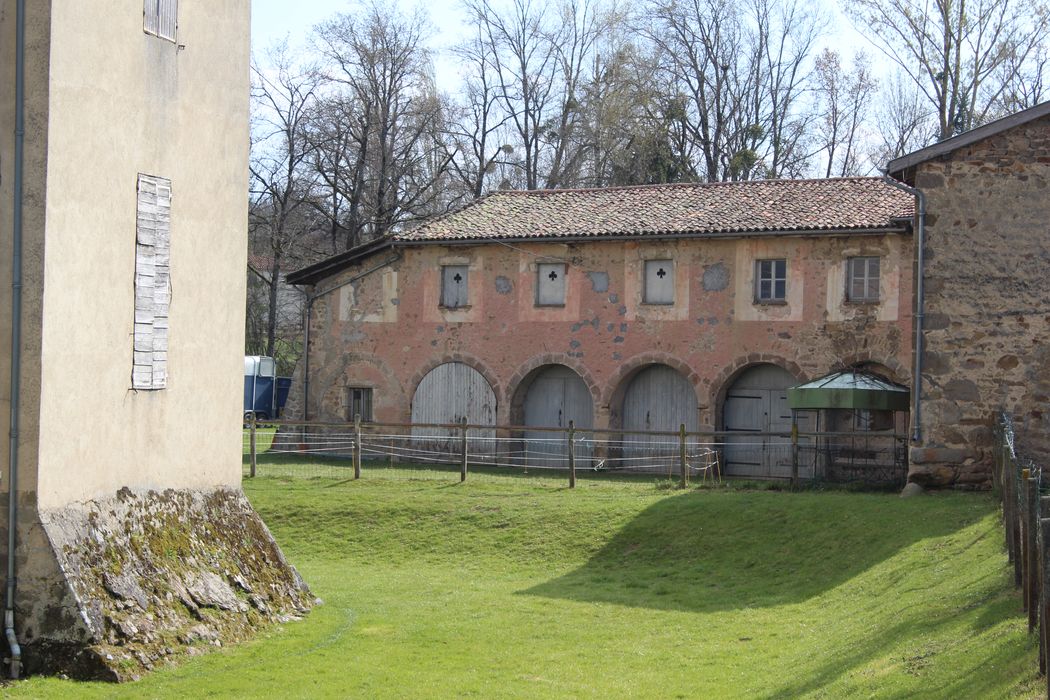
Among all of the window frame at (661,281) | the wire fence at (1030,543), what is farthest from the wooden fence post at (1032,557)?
the window frame at (661,281)

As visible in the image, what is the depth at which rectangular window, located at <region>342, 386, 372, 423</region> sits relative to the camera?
93.2 feet

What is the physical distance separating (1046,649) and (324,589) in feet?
31.2

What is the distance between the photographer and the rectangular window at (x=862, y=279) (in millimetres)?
24497

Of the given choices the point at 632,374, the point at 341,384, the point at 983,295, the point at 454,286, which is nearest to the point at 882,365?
the point at 632,374

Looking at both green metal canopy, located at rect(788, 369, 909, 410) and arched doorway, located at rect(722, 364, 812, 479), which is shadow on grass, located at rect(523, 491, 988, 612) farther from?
arched doorway, located at rect(722, 364, 812, 479)

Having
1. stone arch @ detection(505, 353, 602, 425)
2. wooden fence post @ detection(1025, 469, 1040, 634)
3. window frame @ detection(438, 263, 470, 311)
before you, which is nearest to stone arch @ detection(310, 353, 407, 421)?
window frame @ detection(438, 263, 470, 311)

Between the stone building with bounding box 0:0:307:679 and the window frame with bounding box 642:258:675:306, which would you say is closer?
the stone building with bounding box 0:0:307:679

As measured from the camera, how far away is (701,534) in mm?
17609

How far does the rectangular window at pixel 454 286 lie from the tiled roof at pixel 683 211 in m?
0.76

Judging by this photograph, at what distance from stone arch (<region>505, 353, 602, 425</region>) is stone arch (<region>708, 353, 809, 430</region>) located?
2322 mm

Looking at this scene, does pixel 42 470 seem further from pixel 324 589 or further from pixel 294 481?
pixel 294 481

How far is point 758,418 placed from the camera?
2564 centimetres

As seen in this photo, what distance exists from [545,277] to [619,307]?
5.56 ft

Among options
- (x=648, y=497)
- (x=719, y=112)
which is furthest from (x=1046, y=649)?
(x=719, y=112)
